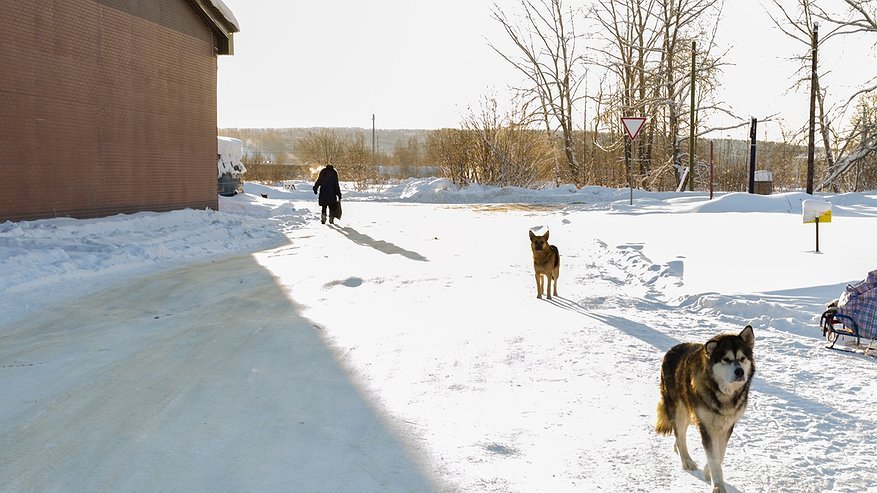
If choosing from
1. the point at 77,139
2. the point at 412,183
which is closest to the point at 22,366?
the point at 77,139

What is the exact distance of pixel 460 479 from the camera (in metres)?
4.00

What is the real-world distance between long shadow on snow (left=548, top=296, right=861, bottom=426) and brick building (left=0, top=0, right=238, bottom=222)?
1130 centimetres

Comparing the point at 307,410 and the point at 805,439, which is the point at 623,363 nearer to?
the point at 805,439

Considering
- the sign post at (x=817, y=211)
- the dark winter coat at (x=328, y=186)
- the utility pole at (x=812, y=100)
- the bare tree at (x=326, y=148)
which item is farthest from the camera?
the bare tree at (x=326, y=148)

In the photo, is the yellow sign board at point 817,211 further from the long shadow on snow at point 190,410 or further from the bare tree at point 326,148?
the bare tree at point 326,148

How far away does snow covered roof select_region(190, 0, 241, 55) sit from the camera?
70.3 feet

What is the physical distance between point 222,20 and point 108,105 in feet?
20.3

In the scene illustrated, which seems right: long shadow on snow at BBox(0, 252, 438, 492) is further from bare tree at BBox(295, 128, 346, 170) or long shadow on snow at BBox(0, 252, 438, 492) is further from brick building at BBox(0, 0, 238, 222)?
bare tree at BBox(295, 128, 346, 170)

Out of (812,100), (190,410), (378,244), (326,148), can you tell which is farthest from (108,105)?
(326,148)

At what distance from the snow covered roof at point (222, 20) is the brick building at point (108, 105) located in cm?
4

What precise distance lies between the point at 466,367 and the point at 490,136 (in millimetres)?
32546

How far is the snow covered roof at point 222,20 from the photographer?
21.4 metres

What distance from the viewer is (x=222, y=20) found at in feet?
73.4

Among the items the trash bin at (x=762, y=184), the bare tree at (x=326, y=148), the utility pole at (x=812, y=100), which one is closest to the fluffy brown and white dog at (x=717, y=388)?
the trash bin at (x=762, y=184)
